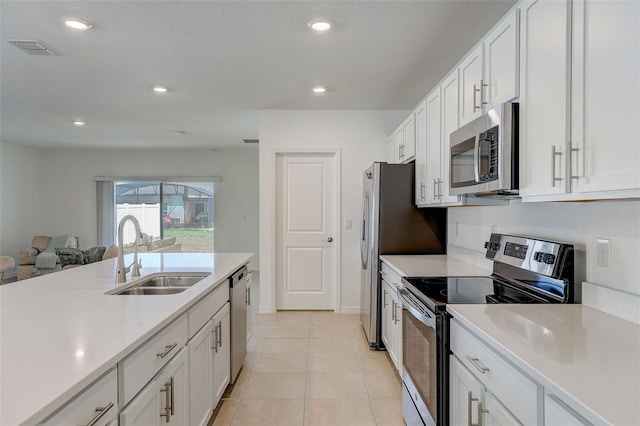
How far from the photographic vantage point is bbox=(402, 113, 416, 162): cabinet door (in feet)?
11.3

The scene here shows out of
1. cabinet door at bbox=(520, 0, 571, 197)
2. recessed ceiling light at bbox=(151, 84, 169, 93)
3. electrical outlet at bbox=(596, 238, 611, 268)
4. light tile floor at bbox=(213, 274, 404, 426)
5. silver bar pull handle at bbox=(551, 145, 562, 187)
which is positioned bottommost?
light tile floor at bbox=(213, 274, 404, 426)

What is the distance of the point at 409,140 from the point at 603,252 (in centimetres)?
219

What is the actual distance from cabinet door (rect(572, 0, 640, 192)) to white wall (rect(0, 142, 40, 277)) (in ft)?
29.7

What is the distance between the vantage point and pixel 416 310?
1.96m

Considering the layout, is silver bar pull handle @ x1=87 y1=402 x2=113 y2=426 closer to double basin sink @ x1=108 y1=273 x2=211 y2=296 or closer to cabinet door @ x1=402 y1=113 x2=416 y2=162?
double basin sink @ x1=108 y1=273 x2=211 y2=296

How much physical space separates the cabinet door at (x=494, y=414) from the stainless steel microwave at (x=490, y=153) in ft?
2.91

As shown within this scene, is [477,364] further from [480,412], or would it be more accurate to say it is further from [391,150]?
[391,150]

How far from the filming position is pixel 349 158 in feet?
15.5

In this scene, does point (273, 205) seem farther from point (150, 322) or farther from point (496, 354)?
point (496, 354)

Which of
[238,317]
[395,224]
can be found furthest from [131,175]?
[395,224]

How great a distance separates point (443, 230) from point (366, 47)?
1742 millimetres

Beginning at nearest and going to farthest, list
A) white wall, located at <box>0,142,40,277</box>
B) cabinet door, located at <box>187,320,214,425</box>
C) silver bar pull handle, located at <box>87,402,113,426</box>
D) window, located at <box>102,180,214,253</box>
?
silver bar pull handle, located at <box>87,402,113,426</box>, cabinet door, located at <box>187,320,214,425</box>, white wall, located at <box>0,142,40,277</box>, window, located at <box>102,180,214,253</box>

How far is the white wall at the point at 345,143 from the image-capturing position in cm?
469

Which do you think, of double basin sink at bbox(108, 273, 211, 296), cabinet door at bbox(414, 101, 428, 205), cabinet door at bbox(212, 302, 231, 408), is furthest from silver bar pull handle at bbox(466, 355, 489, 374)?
cabinet door at bbox(414, 101, 428, 205)
